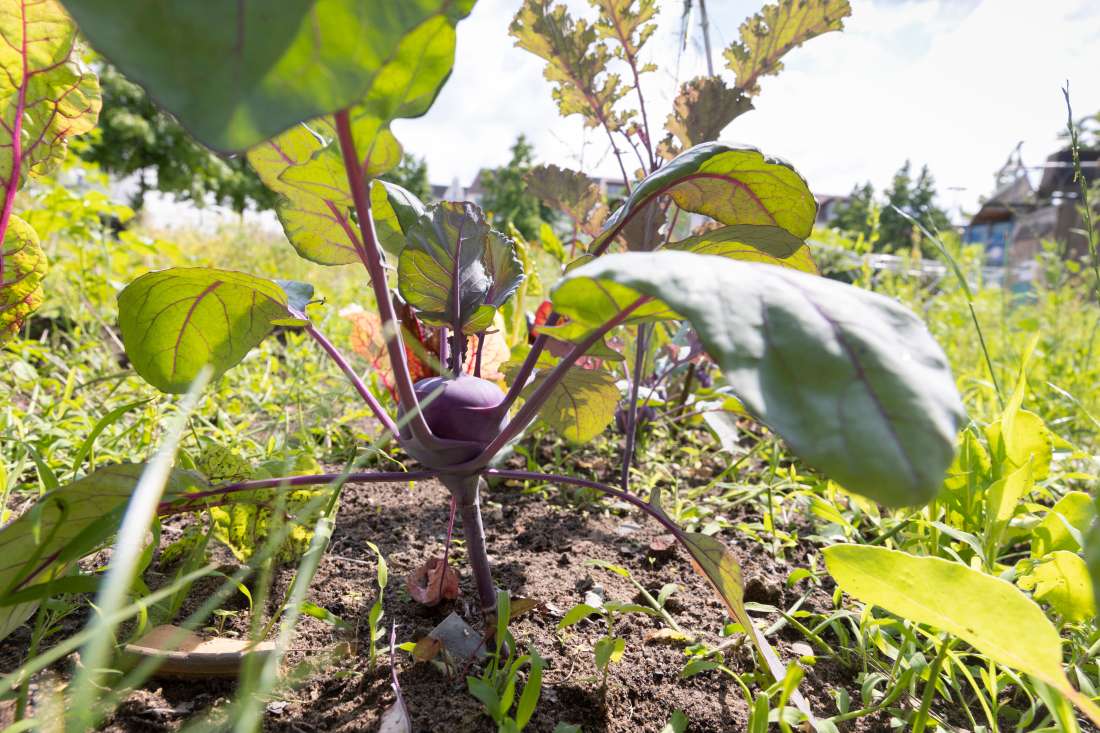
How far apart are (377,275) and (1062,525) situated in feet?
3.67

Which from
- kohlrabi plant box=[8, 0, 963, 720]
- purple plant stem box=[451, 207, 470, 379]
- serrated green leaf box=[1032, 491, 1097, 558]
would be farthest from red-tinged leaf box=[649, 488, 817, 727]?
serrated green leaf box=[1032, 491, 1097, 558]

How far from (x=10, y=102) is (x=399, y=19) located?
787 mm

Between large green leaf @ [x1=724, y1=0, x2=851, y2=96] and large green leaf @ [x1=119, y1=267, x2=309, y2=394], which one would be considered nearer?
large green leaf @ [x1=119, y1=267, x2=309, y2=394]

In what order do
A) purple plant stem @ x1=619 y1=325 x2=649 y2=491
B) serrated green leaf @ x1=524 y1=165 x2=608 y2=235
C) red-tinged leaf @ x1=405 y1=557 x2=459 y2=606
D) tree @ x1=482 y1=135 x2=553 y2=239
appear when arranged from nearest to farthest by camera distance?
red-tinged leaf @ x1=405 y1=557 x2=459 y2=606 → purple plant stem @ x1=619 y1=325 x2=649 y2=491 → serrated green leaf @ x1=524 y1=165 x2=608 y2=235 → tree @ x1=482 y1=135 x2=553 y2=239

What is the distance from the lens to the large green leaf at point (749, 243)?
78cm

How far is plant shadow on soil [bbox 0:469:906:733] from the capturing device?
2.35 ft

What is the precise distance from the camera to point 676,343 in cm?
184

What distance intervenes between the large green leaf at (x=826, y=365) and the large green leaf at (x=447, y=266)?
1.37 feet

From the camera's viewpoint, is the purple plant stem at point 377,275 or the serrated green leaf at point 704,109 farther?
the serrated green leaf at point 704,109

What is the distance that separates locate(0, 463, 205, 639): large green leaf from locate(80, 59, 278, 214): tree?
23.6 meters

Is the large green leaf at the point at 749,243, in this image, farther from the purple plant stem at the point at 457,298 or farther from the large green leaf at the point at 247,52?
the large green leaf at the point at 247,52

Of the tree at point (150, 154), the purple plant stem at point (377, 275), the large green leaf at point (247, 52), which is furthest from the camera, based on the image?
the tree at point (150, 154)

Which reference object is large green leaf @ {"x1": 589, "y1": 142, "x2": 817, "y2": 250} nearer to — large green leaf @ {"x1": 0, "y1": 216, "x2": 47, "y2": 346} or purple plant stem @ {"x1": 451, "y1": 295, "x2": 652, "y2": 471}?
purple plant stem @ {"x1": 451, "y1": 295, "x2": 652, "y2": 471}

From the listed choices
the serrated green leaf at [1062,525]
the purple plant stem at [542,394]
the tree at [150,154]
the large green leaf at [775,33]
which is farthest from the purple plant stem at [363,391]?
the tree at [150,154]
